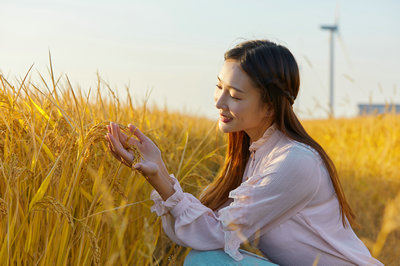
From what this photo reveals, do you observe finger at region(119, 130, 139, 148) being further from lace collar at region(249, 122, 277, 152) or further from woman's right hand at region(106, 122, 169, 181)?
lace collar at region(249, 122, 277, 152)

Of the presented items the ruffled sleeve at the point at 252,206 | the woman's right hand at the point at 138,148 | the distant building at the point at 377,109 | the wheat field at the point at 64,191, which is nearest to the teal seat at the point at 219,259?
the ruffled sleeve at the point at 252,206

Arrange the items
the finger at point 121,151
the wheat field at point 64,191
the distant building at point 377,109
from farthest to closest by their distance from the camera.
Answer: the distant building at point 377,109, the finger at point 121,151, the wheat field at point 64,191

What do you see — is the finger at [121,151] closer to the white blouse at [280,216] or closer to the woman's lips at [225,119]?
the white blouse at [280,216]

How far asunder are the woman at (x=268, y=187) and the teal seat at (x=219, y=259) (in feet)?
0.07

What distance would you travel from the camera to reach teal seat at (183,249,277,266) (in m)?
1.55

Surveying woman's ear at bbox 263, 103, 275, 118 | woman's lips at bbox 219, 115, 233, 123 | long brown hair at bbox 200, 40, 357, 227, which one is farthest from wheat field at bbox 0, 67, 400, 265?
woman's ear at bbox 263, 103, 275, 118

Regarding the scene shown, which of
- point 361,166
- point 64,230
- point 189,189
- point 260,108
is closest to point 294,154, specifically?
point 260,108

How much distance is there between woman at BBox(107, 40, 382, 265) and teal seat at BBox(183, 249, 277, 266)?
0.8 inches

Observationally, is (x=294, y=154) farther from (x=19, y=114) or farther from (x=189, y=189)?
(x=189, y=189)

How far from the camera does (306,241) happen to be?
5.35 feet

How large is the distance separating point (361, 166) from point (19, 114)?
4.43 metres

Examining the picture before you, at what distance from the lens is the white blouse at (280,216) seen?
5.09ft

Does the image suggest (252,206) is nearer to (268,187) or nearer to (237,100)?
(268,187)

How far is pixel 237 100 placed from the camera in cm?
166
